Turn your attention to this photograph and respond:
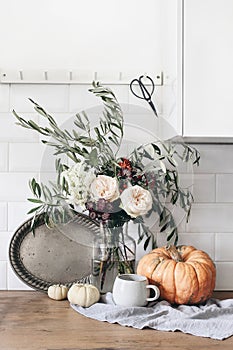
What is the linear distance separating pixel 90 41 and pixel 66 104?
0.22m

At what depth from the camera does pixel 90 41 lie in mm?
1920

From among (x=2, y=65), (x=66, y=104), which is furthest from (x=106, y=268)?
(x=2, y=65)

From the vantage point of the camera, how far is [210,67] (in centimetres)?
148

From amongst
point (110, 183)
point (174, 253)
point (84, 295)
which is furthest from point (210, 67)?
point (84, 295)

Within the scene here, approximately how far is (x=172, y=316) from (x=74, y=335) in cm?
27

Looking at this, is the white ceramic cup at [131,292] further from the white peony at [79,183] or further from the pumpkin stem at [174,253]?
the white peony at [79,183]

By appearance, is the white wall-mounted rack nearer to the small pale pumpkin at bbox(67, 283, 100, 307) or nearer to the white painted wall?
the white painted wall

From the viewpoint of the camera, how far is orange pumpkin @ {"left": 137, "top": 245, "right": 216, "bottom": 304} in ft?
5.28

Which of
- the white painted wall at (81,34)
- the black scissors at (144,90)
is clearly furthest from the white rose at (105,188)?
the white painted wall at (81,34)

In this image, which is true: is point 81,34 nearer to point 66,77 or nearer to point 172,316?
point 66,77

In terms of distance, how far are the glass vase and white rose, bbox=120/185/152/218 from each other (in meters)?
0.13

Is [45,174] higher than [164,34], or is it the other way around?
[164,34]

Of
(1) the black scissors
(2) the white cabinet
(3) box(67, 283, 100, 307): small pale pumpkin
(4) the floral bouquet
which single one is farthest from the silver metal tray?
(2) the white cabinet

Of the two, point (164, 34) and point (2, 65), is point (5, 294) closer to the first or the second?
point (2, 65)
